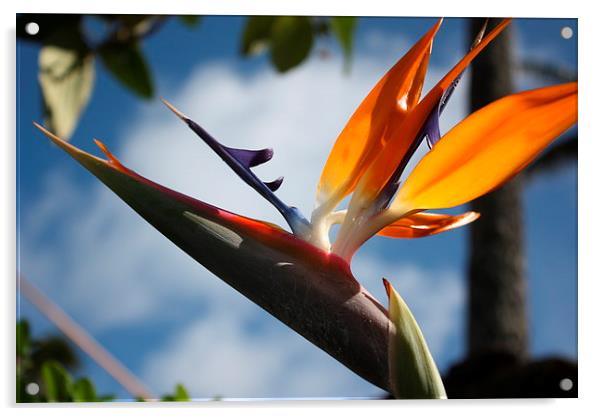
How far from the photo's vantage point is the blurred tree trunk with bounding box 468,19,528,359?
1.65 metres

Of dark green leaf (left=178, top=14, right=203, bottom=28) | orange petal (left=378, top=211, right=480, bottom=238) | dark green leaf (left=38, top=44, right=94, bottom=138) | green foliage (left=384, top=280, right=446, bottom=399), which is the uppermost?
dark green leaf (left=178, top=14, right=203, bottom=28)

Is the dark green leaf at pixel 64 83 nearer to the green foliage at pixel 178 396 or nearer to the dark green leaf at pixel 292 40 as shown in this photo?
the dark green leaf at pixel 292 40

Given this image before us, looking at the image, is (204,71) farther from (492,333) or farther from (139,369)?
(492,333)

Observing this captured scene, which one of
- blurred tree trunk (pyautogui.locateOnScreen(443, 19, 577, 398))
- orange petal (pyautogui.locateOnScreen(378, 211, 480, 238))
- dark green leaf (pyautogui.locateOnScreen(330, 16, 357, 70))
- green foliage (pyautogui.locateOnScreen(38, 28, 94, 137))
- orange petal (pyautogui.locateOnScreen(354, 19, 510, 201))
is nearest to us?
orange petal (pyautogui.locateOnScreen(354, 19, 510, 201))

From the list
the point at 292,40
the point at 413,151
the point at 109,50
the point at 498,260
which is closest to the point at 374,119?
the point at 413,151

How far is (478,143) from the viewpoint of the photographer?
3.01ft

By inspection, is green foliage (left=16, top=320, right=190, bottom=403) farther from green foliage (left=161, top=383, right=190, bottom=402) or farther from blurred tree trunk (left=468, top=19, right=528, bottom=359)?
blurred tree trunk (left=468, top=19, right=528, bottom=359)

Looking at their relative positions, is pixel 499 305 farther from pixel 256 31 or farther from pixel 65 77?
A: pixel 65 77

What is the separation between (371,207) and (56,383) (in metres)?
0.79

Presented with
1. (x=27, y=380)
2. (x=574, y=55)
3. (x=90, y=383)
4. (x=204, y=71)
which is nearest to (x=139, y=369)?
(x=90, y=383)

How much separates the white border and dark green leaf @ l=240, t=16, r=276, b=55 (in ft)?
0.25

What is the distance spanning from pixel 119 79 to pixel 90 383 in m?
0.57

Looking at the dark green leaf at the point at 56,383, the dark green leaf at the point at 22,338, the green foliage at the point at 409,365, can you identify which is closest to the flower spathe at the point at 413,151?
the green foliage at the point at 409,365

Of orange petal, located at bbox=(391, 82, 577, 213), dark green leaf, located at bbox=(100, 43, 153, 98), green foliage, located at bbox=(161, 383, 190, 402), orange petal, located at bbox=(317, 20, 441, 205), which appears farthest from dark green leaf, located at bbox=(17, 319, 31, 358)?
orange petal, located at bbox=(391, 82, 577, 213)
